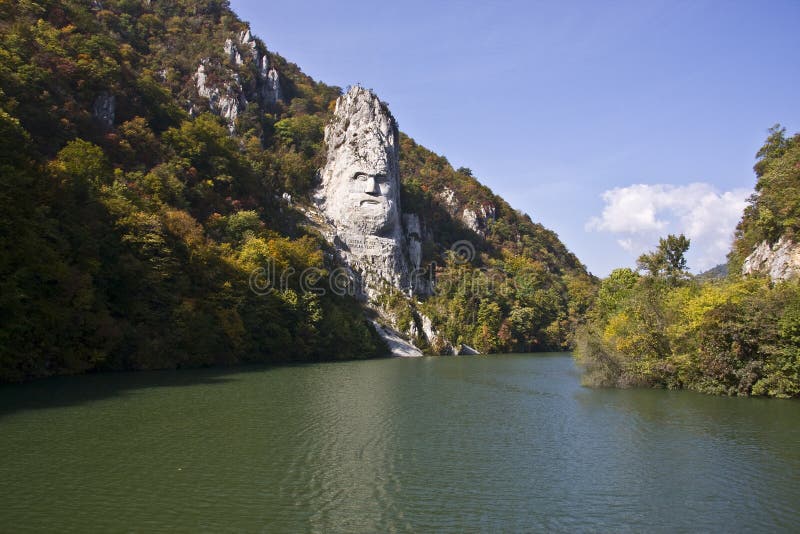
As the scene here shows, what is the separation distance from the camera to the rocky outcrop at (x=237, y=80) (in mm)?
101188

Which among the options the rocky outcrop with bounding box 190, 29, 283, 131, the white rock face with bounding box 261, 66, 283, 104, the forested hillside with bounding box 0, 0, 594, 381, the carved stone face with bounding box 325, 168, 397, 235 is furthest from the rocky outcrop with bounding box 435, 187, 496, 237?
the rocky outcrop with bounding box 190, 29, 283, 131

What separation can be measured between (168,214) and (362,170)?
47.9 meters

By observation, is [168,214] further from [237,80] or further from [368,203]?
[237,80]

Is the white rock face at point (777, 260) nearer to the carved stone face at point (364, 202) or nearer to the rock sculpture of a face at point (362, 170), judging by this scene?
the carved stone face at point (364, 202)

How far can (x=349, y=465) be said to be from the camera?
17344 mm

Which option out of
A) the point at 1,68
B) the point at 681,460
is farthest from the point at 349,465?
the point at 1,68

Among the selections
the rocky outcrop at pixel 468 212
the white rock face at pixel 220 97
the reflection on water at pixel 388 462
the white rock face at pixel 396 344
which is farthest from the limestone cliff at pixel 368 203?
the reflection on water at pixel 388 462

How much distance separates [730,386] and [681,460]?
17.2m

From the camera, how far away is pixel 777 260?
4000 centimetres

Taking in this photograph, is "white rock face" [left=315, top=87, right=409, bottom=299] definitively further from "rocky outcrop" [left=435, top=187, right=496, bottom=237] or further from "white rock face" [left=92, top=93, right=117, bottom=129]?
"white rock face" [left=92, top=93, right=117, bottom=129]

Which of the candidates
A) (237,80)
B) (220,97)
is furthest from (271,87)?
(220,97)

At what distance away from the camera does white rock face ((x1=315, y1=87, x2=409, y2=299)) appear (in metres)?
92.2

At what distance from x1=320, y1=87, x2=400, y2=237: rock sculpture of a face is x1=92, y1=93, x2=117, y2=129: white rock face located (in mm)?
39188

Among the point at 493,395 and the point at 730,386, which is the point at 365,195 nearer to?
the point at 493,395
